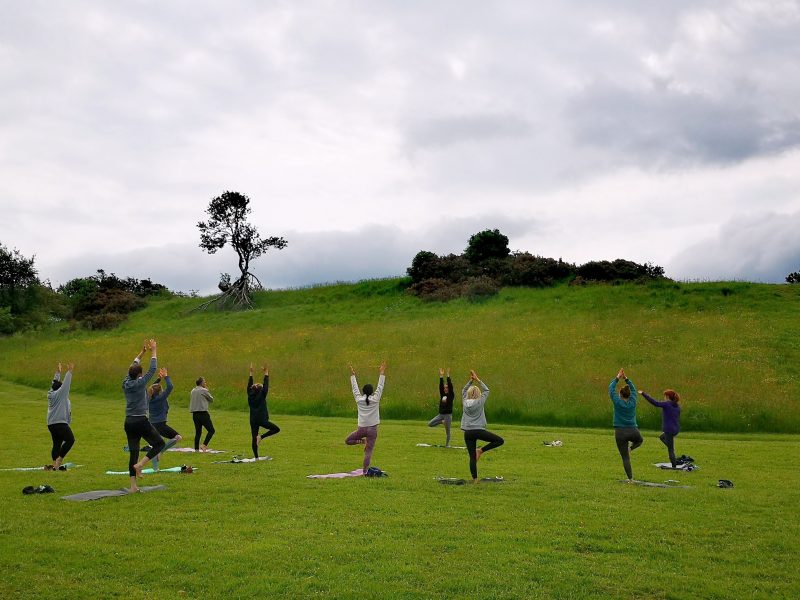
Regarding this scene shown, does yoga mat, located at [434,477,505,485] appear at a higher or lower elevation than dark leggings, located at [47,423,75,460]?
lower

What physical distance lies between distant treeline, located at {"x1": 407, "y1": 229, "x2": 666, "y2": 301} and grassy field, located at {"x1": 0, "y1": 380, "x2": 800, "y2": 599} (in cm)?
4837

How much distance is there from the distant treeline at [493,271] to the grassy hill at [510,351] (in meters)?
2.62

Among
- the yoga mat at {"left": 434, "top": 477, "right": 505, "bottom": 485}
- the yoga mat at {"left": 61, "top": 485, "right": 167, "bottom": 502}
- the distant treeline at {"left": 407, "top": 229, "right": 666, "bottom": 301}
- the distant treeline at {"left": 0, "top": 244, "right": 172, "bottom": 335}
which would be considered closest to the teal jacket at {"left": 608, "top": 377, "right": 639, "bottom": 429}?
the yoga mat at {"left": 434, "top": 477, "right": 505, "bottom": 485}

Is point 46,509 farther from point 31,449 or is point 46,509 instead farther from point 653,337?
point 653,337

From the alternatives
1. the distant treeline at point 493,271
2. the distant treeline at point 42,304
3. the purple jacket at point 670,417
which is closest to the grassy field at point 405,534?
the purple jacket at point 670,417

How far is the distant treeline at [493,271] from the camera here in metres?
67.6

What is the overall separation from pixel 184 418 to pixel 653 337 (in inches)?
1302

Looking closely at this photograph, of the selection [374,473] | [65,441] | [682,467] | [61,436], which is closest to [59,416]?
[61,436]

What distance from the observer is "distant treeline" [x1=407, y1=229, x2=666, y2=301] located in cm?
6762

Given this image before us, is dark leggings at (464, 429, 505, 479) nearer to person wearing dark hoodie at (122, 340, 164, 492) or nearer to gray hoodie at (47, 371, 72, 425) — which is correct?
person wearing dark hoodie at (122, 340, 164, 492)

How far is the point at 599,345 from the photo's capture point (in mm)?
47156

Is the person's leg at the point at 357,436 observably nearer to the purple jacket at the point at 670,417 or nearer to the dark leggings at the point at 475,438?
the dark leggings at the point at 475,438

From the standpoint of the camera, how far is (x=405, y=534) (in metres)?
11.9

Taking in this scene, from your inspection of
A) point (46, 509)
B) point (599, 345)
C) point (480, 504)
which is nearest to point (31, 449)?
point (46, 509)
